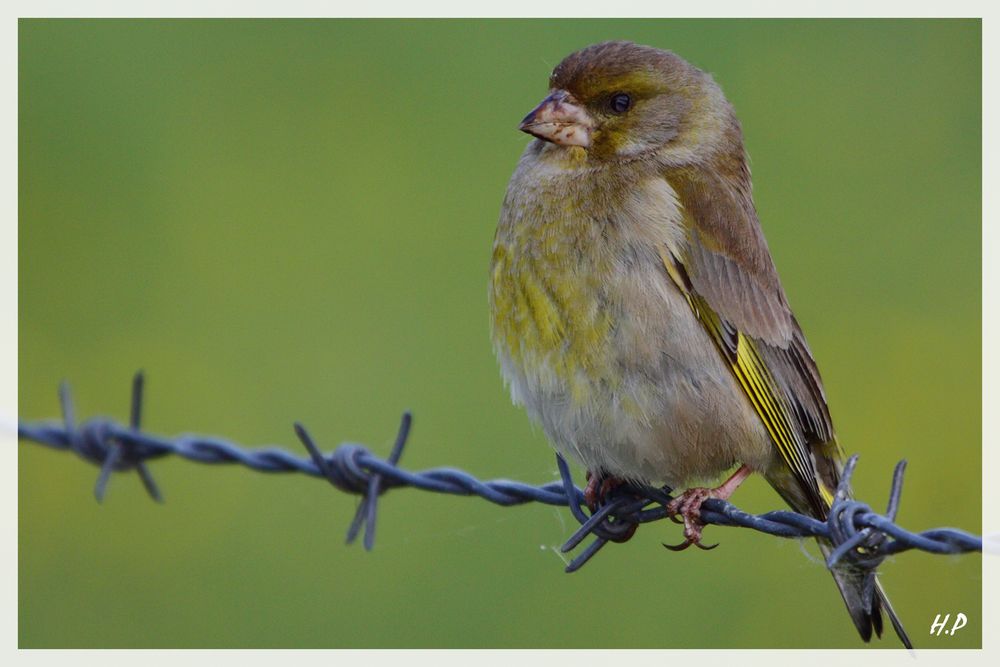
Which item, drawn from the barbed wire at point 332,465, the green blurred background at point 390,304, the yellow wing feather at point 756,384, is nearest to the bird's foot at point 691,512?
the barbed wire at point 332,465

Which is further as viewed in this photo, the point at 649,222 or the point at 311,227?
the point at 311,227

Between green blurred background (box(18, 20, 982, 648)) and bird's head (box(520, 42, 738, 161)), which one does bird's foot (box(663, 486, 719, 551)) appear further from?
bird's head (box(520, 42, 738, 161))

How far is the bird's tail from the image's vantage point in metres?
3.88

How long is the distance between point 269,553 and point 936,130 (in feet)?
11.9

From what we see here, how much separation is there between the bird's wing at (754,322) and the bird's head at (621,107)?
0.21m

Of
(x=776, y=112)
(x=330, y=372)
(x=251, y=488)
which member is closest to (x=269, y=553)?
(x=251, y=488)

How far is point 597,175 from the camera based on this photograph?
4391 mm

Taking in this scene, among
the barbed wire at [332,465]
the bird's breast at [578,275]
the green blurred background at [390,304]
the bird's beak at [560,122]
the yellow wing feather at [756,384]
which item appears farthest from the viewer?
the green blurred background at [390,304]

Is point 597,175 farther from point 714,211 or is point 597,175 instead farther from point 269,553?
point 269,553

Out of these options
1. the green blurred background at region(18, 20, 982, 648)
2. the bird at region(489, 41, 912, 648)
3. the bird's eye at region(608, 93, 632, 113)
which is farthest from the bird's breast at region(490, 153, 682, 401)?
the green blurred background at region(18, 20, 982, 648)

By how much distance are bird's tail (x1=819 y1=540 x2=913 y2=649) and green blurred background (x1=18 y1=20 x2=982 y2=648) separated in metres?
0.55

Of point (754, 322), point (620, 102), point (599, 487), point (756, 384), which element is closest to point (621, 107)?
point (620, 102)

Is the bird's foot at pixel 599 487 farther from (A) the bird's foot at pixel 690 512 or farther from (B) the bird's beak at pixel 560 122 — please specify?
(B) the bird's beak at pixel 560 122

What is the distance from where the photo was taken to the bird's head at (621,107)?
4.47 metres
